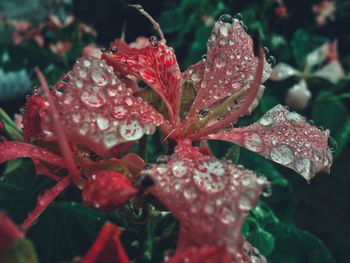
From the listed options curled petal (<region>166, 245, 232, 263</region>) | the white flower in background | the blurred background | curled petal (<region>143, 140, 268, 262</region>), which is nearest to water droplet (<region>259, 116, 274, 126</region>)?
curled petal (<region>143, 140, 268, 262</region>)

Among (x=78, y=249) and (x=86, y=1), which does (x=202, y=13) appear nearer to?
(x=86, y=1)

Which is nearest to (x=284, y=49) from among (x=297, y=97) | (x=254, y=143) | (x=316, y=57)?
(x=316, y=57)

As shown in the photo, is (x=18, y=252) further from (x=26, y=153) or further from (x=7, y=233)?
(x=26, y=153)

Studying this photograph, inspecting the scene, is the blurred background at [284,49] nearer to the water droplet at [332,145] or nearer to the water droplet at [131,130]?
the water droplet at [332,145]

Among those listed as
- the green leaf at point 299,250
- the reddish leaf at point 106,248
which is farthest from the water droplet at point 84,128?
the green leaf at point 299,250

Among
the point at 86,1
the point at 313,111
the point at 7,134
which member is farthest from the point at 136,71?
the point at 86,1

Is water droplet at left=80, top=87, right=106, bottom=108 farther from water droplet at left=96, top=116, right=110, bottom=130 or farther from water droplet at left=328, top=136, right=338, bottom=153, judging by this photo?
water droplet at left=328, top=136, right=338, bottom=153
